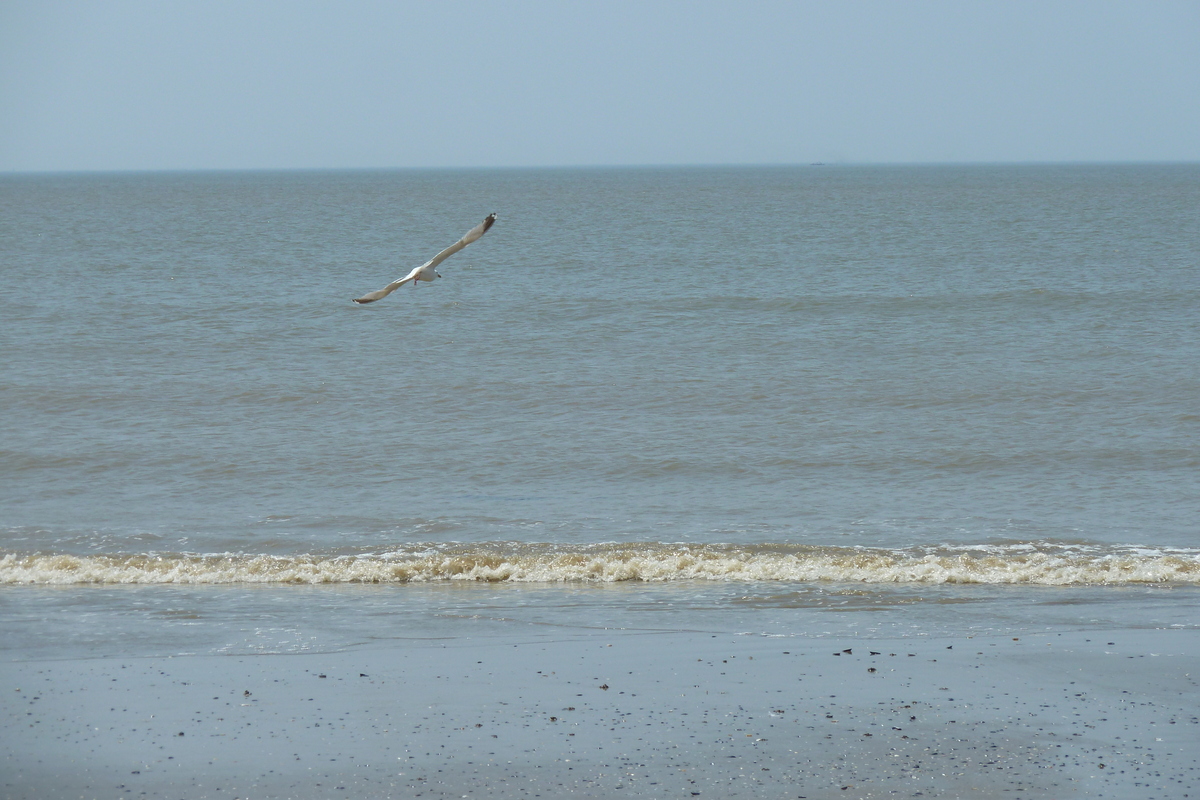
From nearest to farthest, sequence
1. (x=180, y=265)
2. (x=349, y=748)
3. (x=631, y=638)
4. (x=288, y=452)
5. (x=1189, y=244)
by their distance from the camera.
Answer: (x=349, y=748) < (x=631, y=638) < (x=288, y=452) < (x=180, y=265) < (x=1189, y=244)

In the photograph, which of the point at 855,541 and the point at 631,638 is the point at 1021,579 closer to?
the point at 855,541

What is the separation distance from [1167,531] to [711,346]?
46.0ft

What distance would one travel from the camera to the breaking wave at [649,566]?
11.7 metres

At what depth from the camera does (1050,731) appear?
7.42m

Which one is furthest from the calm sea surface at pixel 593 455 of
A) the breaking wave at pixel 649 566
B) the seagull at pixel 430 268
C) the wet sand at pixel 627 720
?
the seagull at pixel 430 268

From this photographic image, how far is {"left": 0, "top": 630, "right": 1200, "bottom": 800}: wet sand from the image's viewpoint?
6770mm

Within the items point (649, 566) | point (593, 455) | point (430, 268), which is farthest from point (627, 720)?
point (593, 455)

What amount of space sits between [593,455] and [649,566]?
5.42m

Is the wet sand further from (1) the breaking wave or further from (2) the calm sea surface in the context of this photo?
(1) the breaking wave

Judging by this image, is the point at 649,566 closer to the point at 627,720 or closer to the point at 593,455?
the point at 627,720

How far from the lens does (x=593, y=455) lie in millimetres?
17375

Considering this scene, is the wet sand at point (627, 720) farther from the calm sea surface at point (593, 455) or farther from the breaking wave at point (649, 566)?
the breaking wave at point (649, 566)

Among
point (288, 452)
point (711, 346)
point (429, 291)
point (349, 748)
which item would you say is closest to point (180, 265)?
point (429, 291)

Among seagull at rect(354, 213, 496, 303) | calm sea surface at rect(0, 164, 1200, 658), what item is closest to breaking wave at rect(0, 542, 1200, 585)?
calm sea surface at rect(0, 164, 1200, 658)
